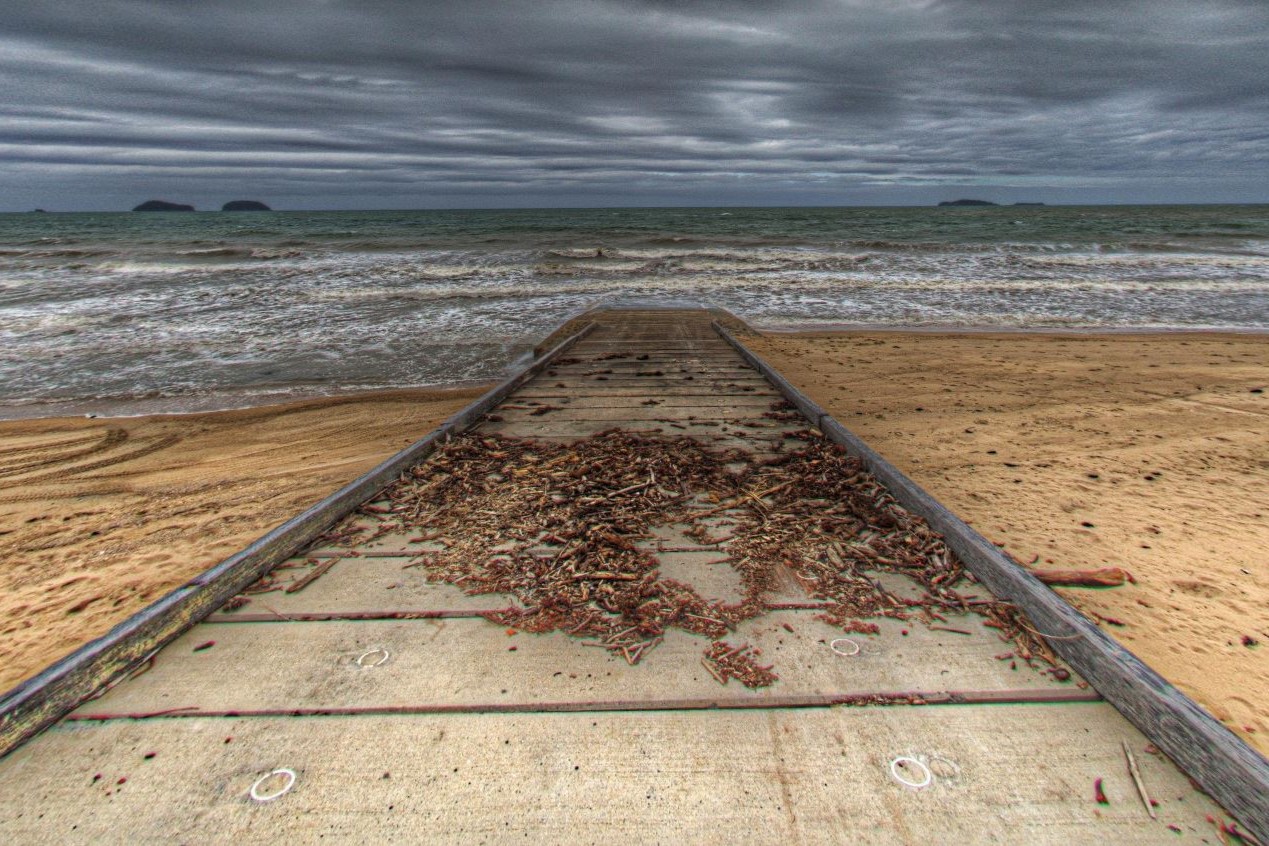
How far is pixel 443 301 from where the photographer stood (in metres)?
16.5

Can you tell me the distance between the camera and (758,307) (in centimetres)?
1558

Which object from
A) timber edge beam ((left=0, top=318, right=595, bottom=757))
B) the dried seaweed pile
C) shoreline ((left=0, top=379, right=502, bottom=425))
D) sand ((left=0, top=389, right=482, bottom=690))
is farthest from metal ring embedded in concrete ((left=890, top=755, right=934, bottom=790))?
shoreline ((left=0, top=379, right=502, bottom=425))

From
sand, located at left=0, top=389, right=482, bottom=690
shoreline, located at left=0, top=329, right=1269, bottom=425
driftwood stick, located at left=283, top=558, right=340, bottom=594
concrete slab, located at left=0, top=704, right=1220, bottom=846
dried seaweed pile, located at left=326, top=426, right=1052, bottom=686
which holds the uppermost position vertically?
dried seaweed pile, located at left=326, top=426, right=1052, bottom=686

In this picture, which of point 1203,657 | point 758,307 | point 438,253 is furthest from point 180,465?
point 438,253

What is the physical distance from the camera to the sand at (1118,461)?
3062mm

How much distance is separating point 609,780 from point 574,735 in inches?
7.4

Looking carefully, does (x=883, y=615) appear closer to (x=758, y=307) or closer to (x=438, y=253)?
(x=758, y=307)

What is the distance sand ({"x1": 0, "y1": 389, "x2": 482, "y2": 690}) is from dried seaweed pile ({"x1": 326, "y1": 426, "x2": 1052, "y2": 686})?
6.90 ft

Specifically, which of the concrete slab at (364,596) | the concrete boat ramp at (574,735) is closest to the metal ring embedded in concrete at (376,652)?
the concrete boat ramp at (574,735)

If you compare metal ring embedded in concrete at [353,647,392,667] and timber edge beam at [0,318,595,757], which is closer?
timber edge beam at [0,318,595,757]

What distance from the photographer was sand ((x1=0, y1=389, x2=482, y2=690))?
148 inches

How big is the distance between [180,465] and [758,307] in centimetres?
1294

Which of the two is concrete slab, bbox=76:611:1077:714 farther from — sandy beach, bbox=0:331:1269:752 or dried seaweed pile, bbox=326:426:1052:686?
sandy beach, bbox=0:331:1269:752

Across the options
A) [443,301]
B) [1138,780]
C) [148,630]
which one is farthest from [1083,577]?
[443,301]
